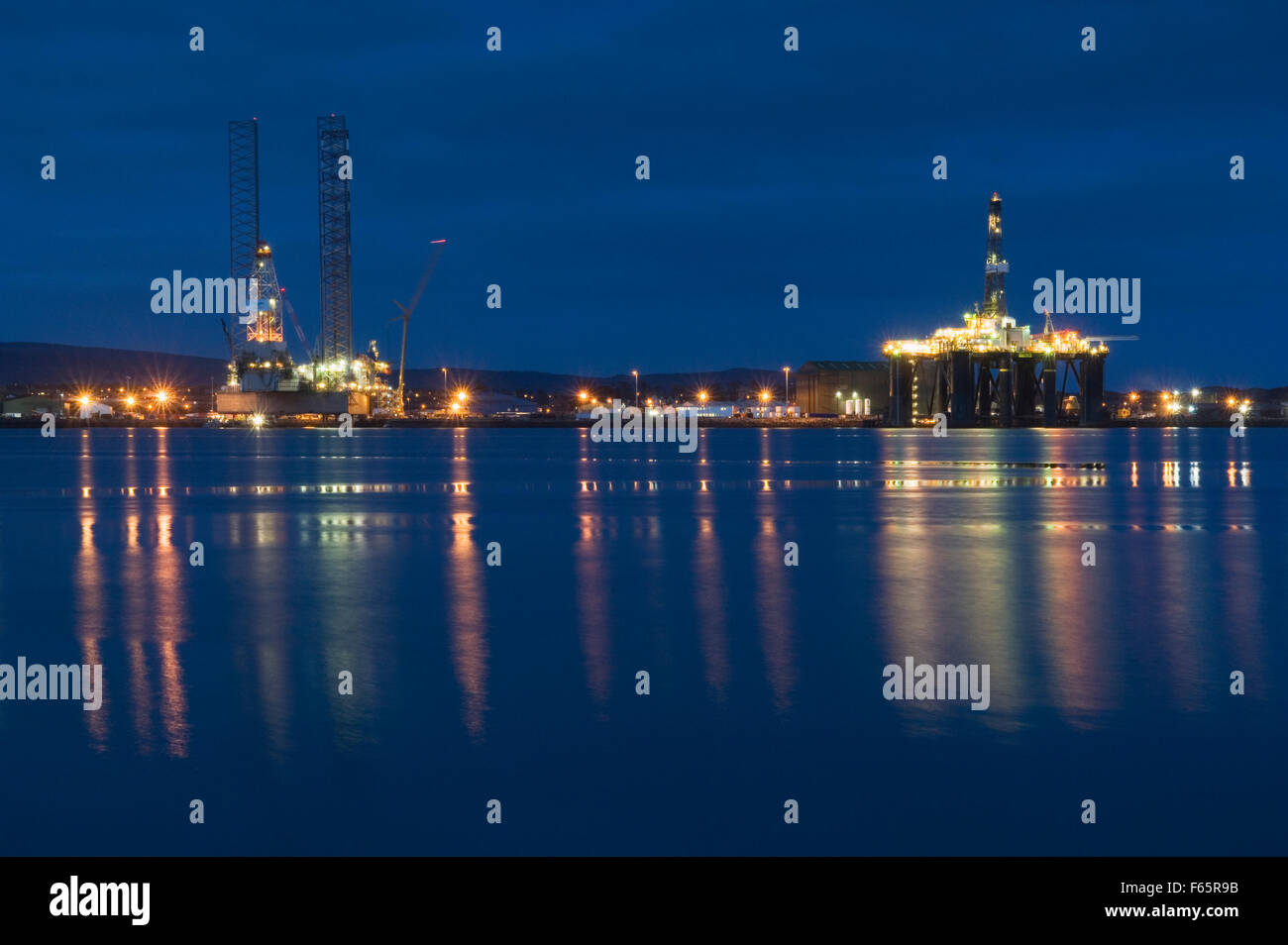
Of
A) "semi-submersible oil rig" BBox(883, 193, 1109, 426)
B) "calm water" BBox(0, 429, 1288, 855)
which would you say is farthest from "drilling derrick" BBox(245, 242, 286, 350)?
"calm water" BBox(0, 429, 1288, 855)

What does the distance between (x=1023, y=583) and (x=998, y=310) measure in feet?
547

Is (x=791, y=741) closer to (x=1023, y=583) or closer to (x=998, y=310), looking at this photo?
(x=1023, y=583)

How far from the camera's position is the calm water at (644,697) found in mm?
8188

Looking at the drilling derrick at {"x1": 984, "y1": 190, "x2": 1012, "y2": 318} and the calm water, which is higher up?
the drilling derrick at {"x1": 984, "y1": 190, "x2": 1012, "y2": 318}

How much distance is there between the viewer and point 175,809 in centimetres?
840

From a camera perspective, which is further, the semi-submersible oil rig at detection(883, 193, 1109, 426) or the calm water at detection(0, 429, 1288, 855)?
the semi-submersible oil rig at detection(883, 193, 1109, 426)

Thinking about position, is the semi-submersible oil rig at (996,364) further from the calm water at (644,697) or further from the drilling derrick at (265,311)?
the calm water at (644,697)

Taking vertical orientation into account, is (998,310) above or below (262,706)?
above

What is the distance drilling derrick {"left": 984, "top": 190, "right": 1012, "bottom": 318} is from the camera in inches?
7057

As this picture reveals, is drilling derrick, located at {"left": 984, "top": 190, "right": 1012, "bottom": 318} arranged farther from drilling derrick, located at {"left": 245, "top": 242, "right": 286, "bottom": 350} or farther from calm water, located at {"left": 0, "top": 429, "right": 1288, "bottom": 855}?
calm water, located at {"left": 0, "top": 429, "right": 1288, "bottom": 855}

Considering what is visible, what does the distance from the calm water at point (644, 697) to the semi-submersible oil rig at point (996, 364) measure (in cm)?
15097
